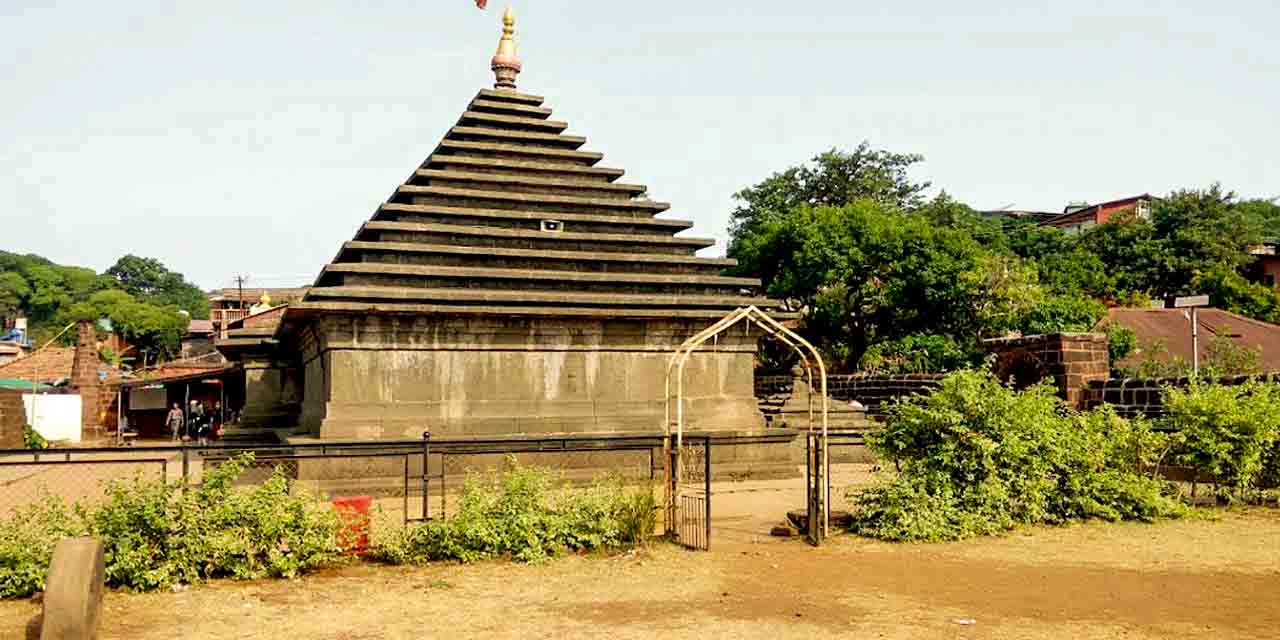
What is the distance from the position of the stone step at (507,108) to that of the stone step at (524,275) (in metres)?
4.36

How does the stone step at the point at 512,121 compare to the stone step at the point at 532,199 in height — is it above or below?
above

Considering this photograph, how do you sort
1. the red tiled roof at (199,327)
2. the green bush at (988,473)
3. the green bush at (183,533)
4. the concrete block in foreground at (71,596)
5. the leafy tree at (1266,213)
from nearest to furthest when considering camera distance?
the concrete block in foreground at (71,596), the green bush at (183,533), the green bush at (988,473), the leafy tree at (1266,213), the red tiled roof at (199,327)

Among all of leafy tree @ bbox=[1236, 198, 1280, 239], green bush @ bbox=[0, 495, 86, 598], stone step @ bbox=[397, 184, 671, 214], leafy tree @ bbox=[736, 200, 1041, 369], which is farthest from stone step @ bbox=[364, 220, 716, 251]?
leafy tree @ bbox=[1236, 198, 1280, 239]

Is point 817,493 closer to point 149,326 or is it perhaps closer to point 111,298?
point 149,326

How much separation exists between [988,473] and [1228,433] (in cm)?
374

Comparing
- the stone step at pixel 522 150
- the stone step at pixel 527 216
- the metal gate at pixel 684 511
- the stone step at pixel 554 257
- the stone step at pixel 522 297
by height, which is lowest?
the metal gate at pixel 684 511

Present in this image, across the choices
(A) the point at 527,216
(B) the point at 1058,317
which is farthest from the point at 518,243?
(B) the point at 1058,317

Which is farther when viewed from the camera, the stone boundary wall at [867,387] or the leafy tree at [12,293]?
the leafy tree at [12,293]

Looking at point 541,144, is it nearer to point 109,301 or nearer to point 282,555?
point 282,555

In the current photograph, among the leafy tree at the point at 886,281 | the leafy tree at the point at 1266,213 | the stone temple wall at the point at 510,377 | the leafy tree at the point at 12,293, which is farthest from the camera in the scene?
the leafy tree at the point at 12,293

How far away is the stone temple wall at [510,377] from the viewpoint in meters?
17.0

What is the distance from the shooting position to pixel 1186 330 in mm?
43000

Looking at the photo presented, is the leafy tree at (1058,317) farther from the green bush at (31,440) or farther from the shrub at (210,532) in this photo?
the shrub at (210,532)

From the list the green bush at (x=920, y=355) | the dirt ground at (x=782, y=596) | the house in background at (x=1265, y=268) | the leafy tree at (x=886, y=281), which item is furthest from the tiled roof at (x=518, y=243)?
the house in background at (x=1265, y=268)
